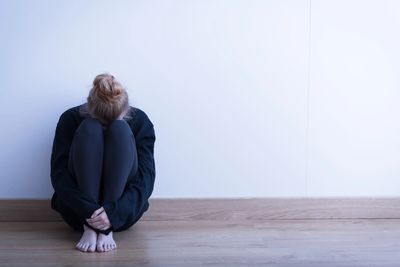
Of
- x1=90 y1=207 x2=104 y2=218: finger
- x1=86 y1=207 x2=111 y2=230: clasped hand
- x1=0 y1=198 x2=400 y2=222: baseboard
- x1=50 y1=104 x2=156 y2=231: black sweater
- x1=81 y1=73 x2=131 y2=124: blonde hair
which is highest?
x1=81 y1=73 x2=131 y2=124: blonde hair

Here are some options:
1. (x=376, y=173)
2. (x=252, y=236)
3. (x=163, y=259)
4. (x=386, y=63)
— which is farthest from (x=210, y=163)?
(x=386, y=63)

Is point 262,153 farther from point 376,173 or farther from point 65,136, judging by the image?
point 65,136

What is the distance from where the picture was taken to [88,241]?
1.90 metres

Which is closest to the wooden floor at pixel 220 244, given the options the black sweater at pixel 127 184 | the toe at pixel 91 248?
the toe at pixel 91 248

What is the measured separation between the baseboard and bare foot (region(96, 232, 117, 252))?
0.43 metres

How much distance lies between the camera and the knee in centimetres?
188

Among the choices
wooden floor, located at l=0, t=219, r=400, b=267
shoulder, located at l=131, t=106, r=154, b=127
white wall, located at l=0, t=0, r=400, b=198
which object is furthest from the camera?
white wall, located at l=0, t=0, r=400, b=198

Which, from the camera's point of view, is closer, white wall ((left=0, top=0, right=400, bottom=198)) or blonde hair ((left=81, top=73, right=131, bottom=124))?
blonde hair ((left=81, top=73, right=131, bottom=124))

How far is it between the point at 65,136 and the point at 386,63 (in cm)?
150

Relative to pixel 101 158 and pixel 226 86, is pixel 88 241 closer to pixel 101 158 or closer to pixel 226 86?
pixel 101 158

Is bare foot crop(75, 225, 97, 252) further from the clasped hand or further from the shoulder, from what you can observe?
the shoulder

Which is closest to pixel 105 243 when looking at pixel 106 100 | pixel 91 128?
pixel 91 128

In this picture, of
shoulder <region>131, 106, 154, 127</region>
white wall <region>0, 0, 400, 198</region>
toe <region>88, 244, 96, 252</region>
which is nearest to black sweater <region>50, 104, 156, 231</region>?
shoulder <region>131, 106, 154, 127</region>

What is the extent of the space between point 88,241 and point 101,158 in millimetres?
321
